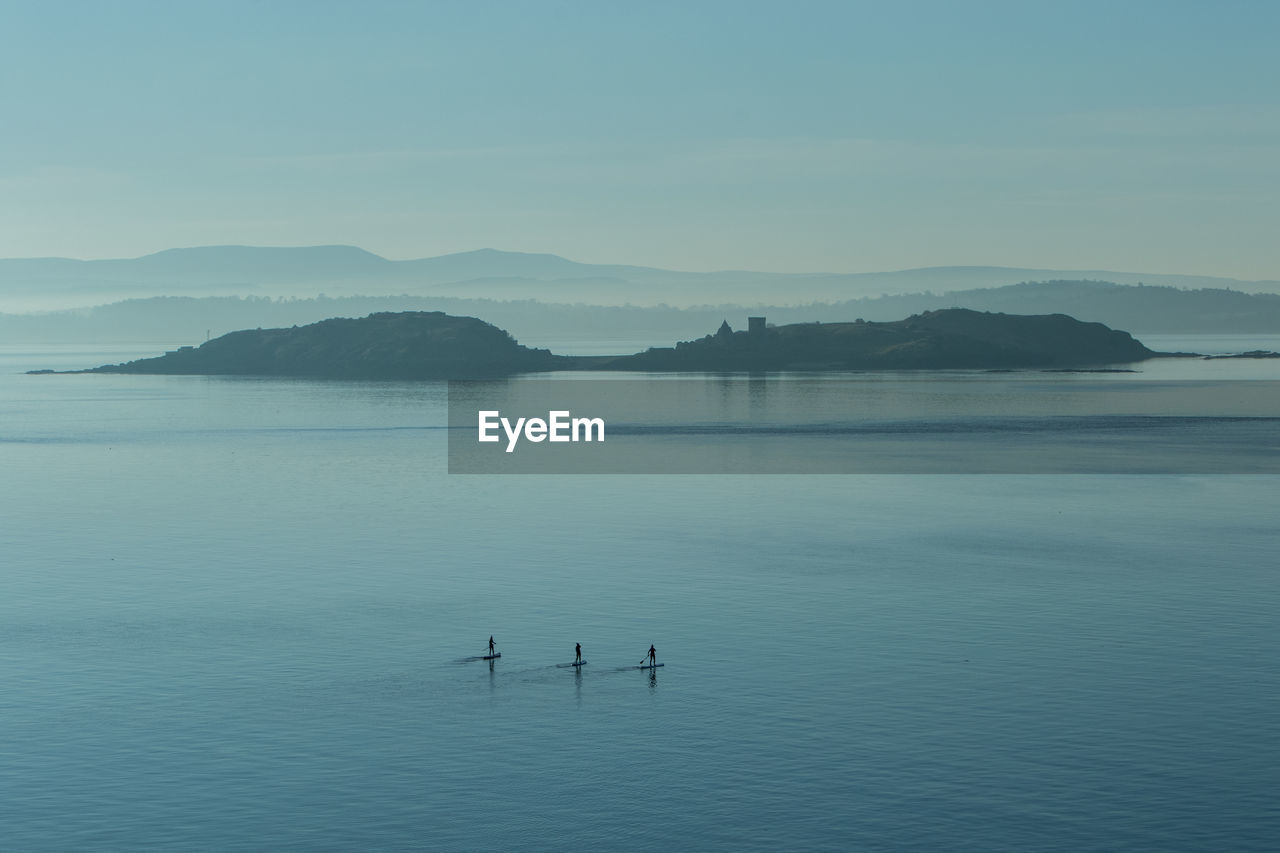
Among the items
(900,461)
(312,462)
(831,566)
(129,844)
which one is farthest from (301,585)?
(900,461)

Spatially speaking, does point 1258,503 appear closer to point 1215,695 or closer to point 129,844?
point 1215,695

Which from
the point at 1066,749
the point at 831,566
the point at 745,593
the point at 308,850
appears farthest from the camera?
the point at 831,566

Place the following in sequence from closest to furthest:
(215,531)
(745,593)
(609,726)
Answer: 1. (609,726)
2. (745,593)
3. (215,531)

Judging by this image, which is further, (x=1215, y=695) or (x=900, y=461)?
(x=900, y=461)

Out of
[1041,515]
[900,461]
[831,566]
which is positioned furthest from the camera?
[900,461]

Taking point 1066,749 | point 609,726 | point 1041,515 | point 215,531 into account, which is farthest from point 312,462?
point 1066,749

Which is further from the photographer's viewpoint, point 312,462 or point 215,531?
point 312,462

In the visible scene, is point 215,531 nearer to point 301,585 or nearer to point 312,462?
point 301,585
